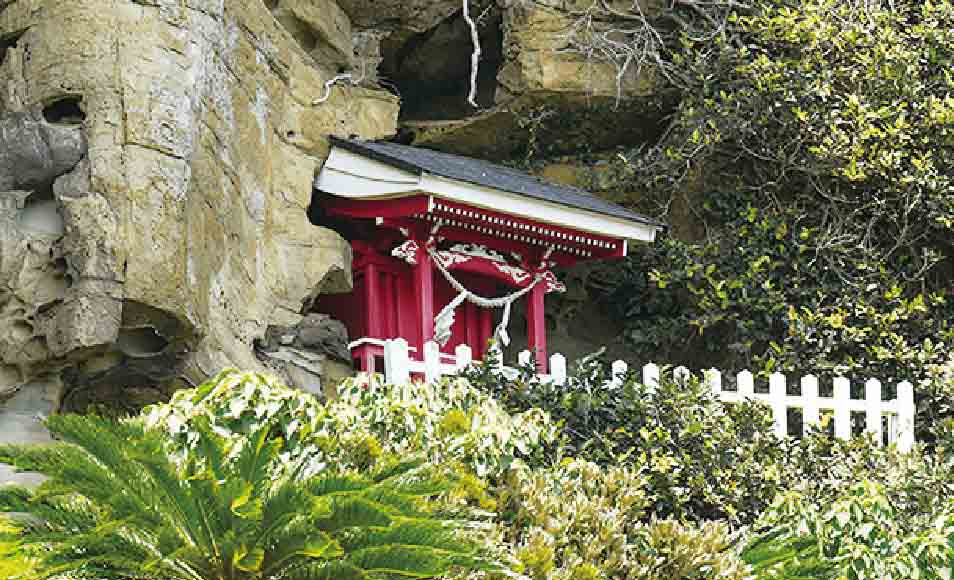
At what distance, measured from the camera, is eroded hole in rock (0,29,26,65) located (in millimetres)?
10961

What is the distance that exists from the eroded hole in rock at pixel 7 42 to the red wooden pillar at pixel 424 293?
3.58 m

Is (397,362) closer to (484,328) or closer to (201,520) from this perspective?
(484,328)

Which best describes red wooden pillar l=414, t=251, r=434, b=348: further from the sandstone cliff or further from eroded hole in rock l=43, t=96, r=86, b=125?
eroded hole in rock l=43, t=96, r=86, b=125

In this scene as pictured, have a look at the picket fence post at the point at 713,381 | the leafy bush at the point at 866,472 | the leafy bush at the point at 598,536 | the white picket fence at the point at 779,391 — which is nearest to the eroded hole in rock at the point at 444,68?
the white picket fence at the point at 779,391

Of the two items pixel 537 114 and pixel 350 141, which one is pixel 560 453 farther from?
pixel 537 114

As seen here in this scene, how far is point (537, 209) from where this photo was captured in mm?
12773

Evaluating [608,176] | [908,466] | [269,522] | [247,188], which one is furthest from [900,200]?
[269,522]

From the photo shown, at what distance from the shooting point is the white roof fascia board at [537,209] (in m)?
12.2

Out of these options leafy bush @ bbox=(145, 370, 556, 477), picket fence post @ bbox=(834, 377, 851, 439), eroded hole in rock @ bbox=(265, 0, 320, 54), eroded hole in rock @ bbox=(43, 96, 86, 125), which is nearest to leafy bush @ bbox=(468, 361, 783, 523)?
leafy bush @ bbox=(145, 370, 556, 477)

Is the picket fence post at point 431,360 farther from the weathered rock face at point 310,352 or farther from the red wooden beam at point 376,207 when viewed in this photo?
the red wooden beam at point 376,207

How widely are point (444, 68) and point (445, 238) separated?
4.06 m

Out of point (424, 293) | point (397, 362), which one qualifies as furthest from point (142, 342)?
point (424, 293)

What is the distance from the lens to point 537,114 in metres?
15.7

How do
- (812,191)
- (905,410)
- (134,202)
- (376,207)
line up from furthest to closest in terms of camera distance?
(812,191) → (376,207) → (905,410) → (134,202)
